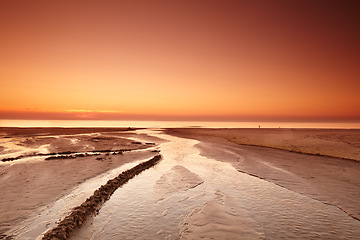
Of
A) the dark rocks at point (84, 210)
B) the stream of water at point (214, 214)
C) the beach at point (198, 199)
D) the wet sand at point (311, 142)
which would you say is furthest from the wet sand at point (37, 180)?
the wet sand at point (311, 142)

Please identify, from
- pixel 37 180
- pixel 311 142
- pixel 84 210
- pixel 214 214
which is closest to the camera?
pixel 84 210

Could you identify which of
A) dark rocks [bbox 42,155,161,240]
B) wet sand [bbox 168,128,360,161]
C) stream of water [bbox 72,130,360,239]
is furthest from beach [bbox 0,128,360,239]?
wet sand [bbox 168,128,360,161]

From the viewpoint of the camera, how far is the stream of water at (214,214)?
692cm

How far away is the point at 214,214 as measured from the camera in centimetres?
846

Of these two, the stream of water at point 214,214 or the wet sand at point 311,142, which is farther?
the wet sand at point 311,142

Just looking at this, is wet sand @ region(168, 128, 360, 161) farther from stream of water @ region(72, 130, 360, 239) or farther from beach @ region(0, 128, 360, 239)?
stream of water @ region(72, 130, 360, 239)

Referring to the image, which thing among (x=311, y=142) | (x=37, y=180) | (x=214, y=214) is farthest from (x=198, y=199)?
(x=311, y=142)

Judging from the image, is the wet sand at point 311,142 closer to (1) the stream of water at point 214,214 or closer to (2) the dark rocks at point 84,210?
(1) the stream of water at point 214,214

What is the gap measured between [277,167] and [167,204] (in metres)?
11.3

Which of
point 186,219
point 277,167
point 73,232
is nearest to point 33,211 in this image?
point 73,232

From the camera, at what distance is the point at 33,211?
8.14 metres

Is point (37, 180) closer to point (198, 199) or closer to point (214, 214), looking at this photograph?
point (198, 199)

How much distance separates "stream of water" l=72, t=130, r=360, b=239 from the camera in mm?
6922

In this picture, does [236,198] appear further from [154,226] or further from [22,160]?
[22,160]
